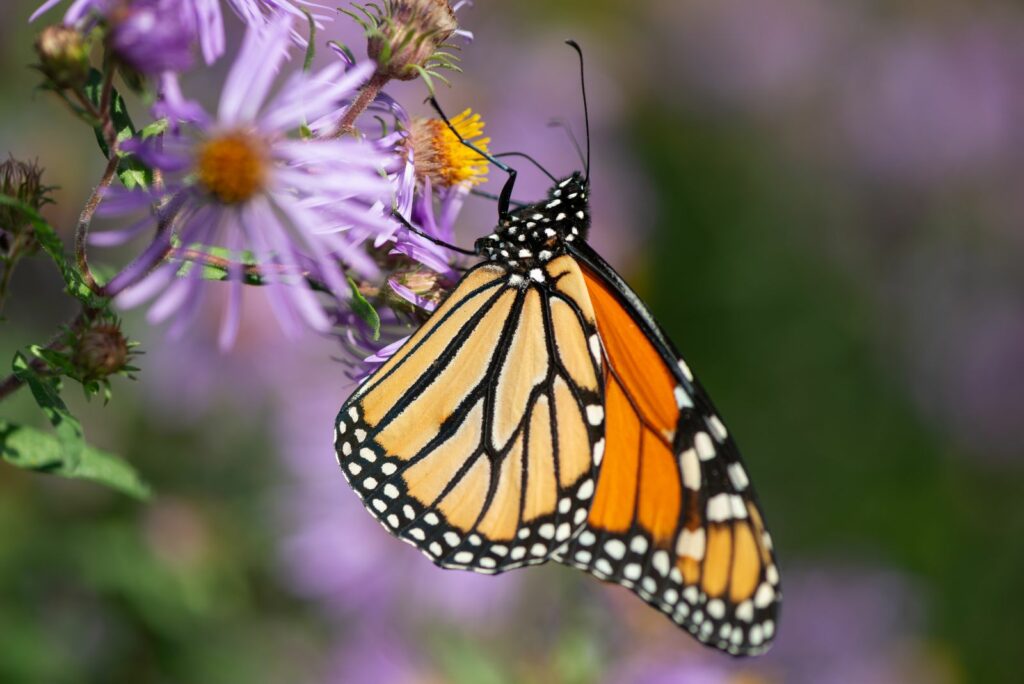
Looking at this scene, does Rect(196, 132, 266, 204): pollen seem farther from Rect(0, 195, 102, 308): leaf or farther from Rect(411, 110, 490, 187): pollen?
Rect(411, 110, 490, 187): pollen

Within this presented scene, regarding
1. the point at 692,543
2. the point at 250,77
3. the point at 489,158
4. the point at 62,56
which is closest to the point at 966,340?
the point at 692,543

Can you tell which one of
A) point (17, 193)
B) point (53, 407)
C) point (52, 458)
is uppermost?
point (17, 193)

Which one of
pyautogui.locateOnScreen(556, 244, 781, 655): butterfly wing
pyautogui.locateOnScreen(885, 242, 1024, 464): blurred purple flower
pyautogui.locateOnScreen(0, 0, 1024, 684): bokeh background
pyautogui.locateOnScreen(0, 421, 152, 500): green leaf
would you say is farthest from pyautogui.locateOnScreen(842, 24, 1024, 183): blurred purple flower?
pyautogui.locateOnScreen(0, 421, 152, 500): green leaf

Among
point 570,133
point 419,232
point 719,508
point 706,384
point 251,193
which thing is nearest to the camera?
point 251,193

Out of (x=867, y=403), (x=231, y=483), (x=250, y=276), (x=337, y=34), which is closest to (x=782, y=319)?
(x=867, y=403)

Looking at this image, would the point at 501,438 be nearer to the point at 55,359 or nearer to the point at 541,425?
the point at 541,425

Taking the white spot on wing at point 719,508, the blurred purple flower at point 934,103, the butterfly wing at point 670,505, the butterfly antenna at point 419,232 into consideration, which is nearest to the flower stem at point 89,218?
the butterfly antenna at point 419,232

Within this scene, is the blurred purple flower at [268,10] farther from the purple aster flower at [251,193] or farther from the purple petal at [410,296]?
the purple petal at [410,296]

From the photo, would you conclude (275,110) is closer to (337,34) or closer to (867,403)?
(337,34)
